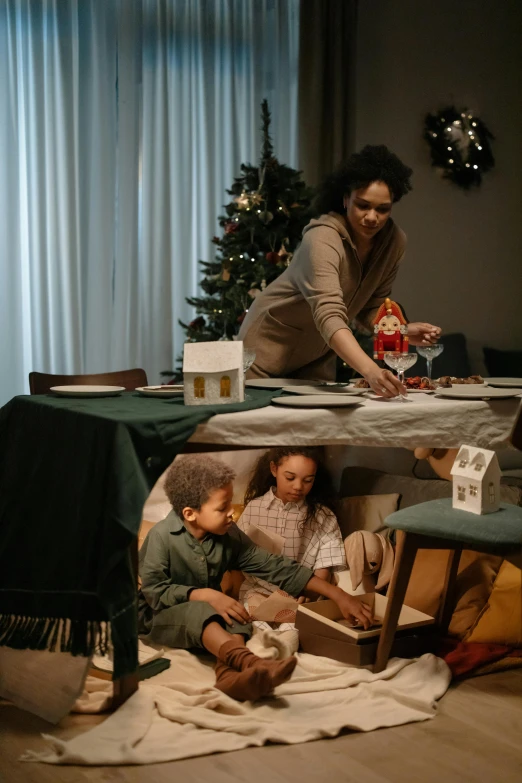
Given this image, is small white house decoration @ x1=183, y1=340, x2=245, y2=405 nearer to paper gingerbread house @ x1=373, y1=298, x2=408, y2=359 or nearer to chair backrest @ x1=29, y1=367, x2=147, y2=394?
paper gingerbread house @ x1=373, y1=298, x2=408, y2=359

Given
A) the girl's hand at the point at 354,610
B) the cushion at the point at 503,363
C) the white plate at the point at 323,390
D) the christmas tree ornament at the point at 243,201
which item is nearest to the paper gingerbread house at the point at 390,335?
the white plate at the point at 323,390

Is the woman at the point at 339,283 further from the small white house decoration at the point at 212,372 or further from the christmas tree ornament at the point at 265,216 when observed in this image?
the christmas tree ornament at the point at 265,216

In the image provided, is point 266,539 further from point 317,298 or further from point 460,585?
point 317,298

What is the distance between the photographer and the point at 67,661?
217 centimetres

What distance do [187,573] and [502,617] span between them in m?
0.92

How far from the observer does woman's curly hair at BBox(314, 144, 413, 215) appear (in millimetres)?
2602

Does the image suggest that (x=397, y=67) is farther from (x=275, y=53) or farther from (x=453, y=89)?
(x=275, y=53)

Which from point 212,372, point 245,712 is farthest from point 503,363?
point 245,712

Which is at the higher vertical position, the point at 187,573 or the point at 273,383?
the point at 273,383

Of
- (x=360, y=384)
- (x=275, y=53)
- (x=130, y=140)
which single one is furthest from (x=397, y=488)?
(x=275, y=53)

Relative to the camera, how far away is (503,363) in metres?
5.48

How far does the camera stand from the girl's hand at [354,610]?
2.54 meters

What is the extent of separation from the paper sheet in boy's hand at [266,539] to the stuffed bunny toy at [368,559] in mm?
230

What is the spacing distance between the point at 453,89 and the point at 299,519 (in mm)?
3712
